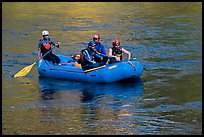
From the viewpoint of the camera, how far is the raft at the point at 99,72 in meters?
16.0

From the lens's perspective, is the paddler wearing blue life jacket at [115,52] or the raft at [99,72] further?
the paddler wearing blue life jacket at [115,52]

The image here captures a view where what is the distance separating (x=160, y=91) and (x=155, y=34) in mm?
10219

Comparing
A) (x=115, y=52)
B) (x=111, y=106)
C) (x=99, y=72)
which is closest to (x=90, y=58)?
(x=99, y=72)

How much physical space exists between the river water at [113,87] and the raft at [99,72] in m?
0.18

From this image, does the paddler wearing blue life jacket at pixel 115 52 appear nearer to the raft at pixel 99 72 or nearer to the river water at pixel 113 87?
the raft at pixel 99 72

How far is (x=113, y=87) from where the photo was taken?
52.6 ft

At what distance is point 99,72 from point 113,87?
20.3 inches

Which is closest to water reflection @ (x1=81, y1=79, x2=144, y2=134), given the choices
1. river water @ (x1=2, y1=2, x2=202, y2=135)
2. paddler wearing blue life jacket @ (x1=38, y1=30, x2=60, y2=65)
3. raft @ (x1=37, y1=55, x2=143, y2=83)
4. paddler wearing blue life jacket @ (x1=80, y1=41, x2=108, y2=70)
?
river water @ (x1=2, y1=2, x2=202, y2=135)

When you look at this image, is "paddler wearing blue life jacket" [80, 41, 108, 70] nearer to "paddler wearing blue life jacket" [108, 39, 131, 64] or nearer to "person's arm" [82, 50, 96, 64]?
"person's arm" [82, 50, 96, 64]

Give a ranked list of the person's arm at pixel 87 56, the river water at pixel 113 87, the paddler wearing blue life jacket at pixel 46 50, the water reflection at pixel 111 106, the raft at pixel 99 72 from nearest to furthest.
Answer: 1. the water reflection at pixel 111 106
2. the river water at pixel 113 87
3. the raft at pixel 99 72
4. the person's arm at pixel 87 56
5. the paddler wearing blue life jacket at pixel 46 50

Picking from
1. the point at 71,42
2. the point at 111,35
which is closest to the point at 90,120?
the point at 71,42

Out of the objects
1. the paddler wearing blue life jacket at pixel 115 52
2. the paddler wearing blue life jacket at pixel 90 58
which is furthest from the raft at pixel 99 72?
the paddler wearing blue life jacket at pixel 115 52

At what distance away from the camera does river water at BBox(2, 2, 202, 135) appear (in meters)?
12.5

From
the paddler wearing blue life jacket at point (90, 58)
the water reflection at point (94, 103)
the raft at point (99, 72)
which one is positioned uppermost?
the paddler wearing blue life jacket at point (90, 58)
